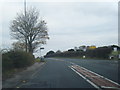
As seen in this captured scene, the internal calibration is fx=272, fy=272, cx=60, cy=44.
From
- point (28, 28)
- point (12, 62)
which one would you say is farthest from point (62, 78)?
point (28, 28)

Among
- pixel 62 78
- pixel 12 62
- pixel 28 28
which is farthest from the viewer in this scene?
pixel 28 28

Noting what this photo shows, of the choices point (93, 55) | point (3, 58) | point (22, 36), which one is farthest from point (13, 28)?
point (3, 58)

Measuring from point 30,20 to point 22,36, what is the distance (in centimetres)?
361

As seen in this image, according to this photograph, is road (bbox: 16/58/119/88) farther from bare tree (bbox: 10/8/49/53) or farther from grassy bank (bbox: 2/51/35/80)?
bare tree (bbox: 10/8/49/53)

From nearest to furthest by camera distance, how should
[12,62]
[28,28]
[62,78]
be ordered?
[62,78], [12,62], [28,28]

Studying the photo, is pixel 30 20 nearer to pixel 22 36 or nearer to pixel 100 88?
pixel 22 36

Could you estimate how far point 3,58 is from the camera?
21234mm

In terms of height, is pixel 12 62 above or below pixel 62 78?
above

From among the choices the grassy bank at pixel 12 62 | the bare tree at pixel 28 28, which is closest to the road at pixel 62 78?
the grassy bank at pixel 12 62

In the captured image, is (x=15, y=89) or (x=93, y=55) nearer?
(x=15, y=89)

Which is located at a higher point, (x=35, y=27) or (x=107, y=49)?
(x=35, y=27)

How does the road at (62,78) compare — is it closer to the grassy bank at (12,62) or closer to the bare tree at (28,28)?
the grassy bank at (12,62)

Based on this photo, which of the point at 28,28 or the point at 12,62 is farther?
the point at 28,28

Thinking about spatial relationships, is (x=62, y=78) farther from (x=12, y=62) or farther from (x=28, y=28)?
(x=28, y=28)
